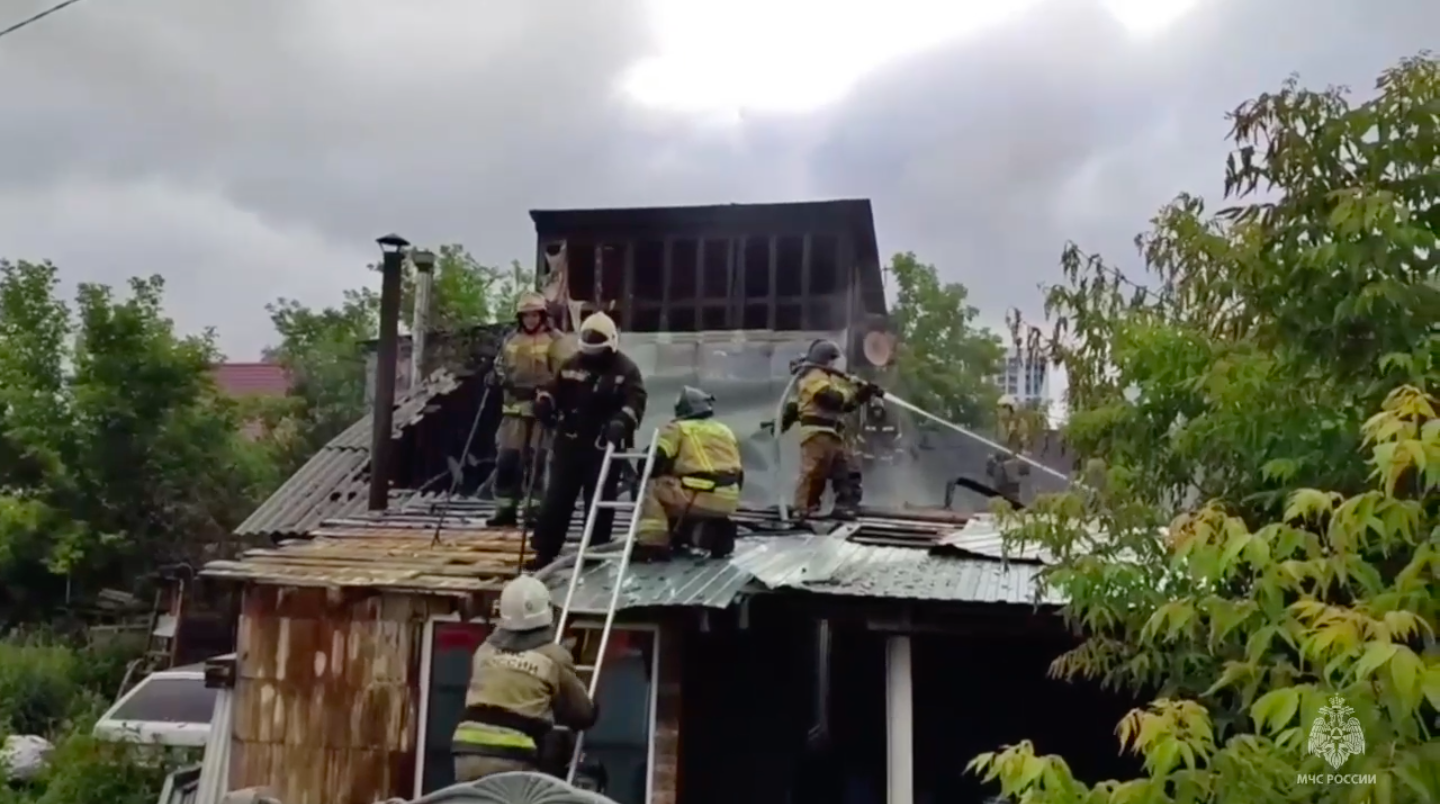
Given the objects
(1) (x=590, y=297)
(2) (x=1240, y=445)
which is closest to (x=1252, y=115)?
(2) (x=1240, y=445)

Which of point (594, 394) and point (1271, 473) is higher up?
point (594, 394)

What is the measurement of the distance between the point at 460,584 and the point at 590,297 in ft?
23.9

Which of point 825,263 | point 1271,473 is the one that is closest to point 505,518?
point 825,263

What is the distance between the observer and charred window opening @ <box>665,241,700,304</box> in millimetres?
13727

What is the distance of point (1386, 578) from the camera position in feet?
11.9

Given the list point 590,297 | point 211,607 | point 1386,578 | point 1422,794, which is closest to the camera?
point 1422,794

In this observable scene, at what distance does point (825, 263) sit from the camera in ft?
43.7

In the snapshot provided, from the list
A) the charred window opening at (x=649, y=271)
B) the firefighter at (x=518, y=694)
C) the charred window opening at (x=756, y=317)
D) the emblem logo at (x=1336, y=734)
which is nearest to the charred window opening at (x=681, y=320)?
the charred window opening at (x=649, y=271)

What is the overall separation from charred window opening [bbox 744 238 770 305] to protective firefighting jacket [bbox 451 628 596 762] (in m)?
8.58

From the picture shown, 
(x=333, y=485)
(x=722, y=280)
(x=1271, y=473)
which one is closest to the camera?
(x=1271, y=473)

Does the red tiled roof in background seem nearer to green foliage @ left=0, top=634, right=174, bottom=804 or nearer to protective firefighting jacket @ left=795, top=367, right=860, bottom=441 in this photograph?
green foliage @ left=0, top=634, right=174, bottom=804

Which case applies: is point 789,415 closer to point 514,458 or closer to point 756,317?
point 514,458

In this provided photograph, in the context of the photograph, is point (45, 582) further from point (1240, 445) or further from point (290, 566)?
point (1240, 445)

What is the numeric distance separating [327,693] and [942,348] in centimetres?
2023
